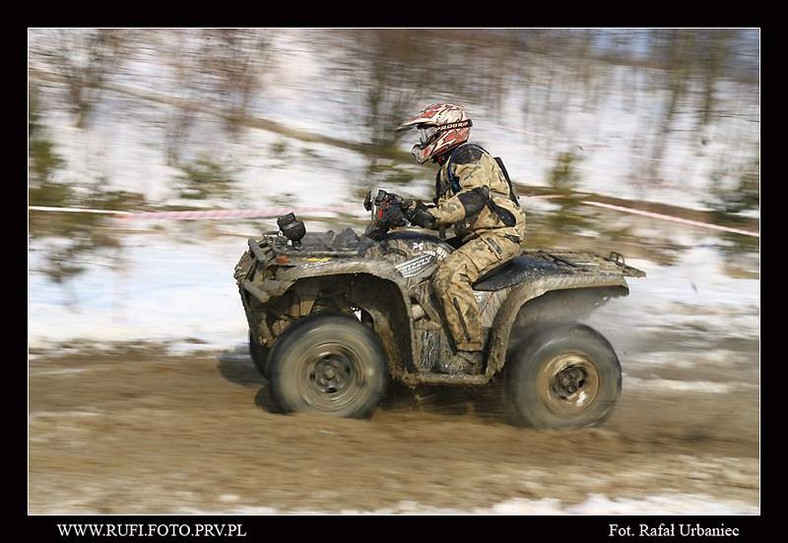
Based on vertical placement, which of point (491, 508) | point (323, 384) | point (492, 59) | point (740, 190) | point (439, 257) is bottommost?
point (491, 508)

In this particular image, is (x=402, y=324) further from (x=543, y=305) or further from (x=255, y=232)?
(x=255, y=232)

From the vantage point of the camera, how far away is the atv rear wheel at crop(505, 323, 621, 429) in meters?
7.66

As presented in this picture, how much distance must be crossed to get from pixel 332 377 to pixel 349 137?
31.7 ft

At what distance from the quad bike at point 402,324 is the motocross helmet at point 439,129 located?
0.49 metres

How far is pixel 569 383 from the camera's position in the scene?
7793 mm

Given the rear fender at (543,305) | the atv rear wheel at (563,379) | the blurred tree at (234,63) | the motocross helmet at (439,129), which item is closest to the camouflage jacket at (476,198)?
the motocross helmet at (439,129)

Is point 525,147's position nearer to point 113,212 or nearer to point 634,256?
point 634,256

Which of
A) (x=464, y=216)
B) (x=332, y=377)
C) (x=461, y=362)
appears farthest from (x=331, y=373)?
(x=464, y=216)

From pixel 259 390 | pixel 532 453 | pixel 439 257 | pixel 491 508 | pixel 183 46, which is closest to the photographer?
pixel 491 508

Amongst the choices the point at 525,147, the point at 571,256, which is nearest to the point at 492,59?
the point at 525,147

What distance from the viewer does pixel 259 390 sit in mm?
8688

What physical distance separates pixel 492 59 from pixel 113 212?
7616 mm

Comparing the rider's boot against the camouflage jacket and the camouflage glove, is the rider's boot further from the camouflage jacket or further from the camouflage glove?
the camouflage glove

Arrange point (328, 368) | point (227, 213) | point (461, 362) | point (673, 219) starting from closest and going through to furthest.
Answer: point (328, 368)
point (461, 362)
point (227, 213)
point (673, 219)
